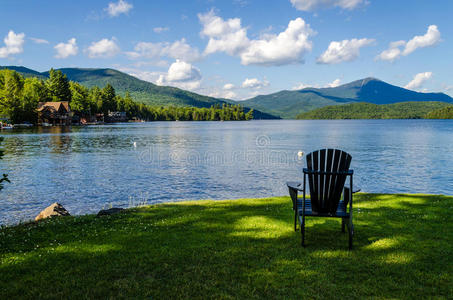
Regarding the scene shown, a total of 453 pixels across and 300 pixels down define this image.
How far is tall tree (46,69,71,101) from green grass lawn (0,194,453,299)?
122 meters

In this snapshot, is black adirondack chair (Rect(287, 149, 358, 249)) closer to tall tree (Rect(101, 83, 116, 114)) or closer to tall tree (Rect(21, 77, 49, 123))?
tall tree (Rect(21, 77, 49, 123))

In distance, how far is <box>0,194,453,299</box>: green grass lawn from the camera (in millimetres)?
4461

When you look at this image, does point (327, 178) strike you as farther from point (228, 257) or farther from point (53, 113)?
point (53, 113)

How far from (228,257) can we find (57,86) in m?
127

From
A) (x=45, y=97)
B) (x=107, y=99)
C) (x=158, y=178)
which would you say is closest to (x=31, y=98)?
(x=45, y=97)

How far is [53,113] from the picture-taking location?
10169cm

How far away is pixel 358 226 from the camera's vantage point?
293 inches

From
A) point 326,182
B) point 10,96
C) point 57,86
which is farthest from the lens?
point 57,86

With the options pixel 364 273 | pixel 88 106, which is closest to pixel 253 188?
pixel 364 273

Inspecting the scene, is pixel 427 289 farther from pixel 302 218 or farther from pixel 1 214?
pixel 1 214

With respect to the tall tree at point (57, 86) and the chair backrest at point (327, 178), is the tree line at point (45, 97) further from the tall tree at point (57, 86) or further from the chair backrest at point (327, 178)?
the chair backrest at point (327, 178)

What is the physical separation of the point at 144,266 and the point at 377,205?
25.4 feet

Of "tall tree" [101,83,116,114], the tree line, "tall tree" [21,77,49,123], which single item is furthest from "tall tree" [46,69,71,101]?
"tall tree" [101,83,116,114]

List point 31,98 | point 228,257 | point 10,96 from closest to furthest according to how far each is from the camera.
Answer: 1. point 228,257
2. point 10,96
3. point 31,98
